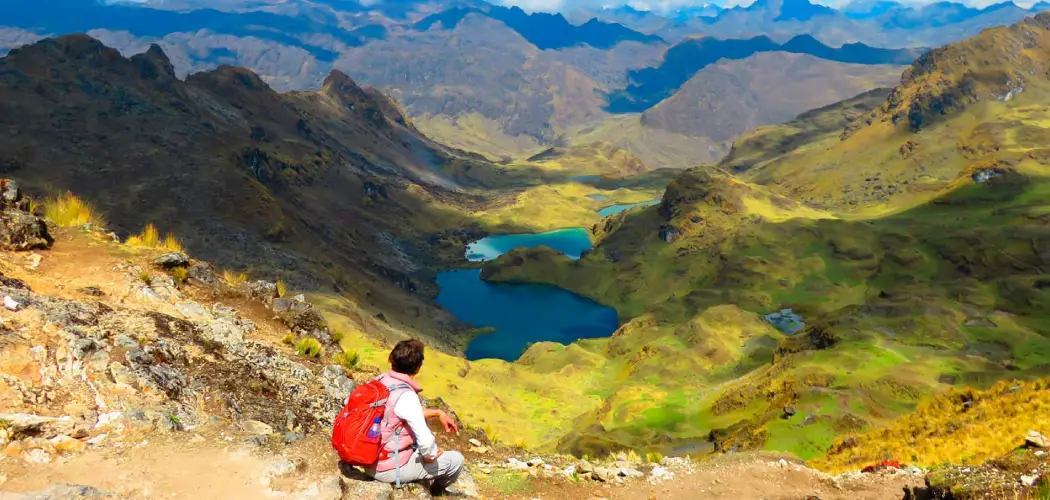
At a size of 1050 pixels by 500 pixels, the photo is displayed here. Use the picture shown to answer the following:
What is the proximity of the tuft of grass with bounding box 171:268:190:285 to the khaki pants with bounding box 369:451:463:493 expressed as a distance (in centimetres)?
1863

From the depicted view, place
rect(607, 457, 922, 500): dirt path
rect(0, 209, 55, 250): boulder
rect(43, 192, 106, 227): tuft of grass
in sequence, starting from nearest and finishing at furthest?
rect(607, 457, 922, 500): dirt path
rect(0, 209, 55, 250): boulder
rect(43, 192, 106, 227): tuft of grass

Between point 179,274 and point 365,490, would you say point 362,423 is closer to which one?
point 365,490

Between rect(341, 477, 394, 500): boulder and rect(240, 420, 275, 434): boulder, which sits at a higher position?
rect(341, 477, 394, 500): boulder

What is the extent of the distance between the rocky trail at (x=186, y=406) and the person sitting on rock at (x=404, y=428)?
1.52ft

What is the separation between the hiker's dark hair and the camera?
10445 mm

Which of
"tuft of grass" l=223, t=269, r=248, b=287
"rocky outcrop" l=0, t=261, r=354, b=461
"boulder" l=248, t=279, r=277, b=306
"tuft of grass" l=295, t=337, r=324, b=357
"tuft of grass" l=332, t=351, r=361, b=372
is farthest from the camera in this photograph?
"tuft of grass" l=223, t=269, r=248, b=287

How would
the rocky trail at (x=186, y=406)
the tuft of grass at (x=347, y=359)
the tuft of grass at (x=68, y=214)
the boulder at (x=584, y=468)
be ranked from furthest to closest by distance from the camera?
the tuft of grass at (x=68, y=214) < the tuft of grass at (x=347, y=359) < the boulder at (x=584, y=468) < the rocky trail at (x=186, y=406)

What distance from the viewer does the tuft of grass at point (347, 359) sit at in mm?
24409

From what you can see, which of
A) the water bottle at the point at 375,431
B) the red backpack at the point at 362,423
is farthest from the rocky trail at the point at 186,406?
the water bottle at the point at 375,431

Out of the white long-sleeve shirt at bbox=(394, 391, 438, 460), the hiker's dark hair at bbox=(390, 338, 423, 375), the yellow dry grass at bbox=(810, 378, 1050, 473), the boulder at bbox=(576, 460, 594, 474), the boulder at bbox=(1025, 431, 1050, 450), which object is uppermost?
the hiker's dark hair at bbox=(390, 338, 423, 375)

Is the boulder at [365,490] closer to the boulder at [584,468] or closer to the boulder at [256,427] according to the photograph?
the boulder at [256,427]

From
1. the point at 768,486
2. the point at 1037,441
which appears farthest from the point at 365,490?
the point at 1037,441

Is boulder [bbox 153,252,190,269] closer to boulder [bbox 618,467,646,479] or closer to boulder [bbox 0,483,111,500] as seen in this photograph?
boulder [bbox 0,483,111,500]

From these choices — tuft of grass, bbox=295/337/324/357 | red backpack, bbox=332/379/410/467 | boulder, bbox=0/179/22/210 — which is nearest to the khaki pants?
red backpack, bbox=332/379/410/467
